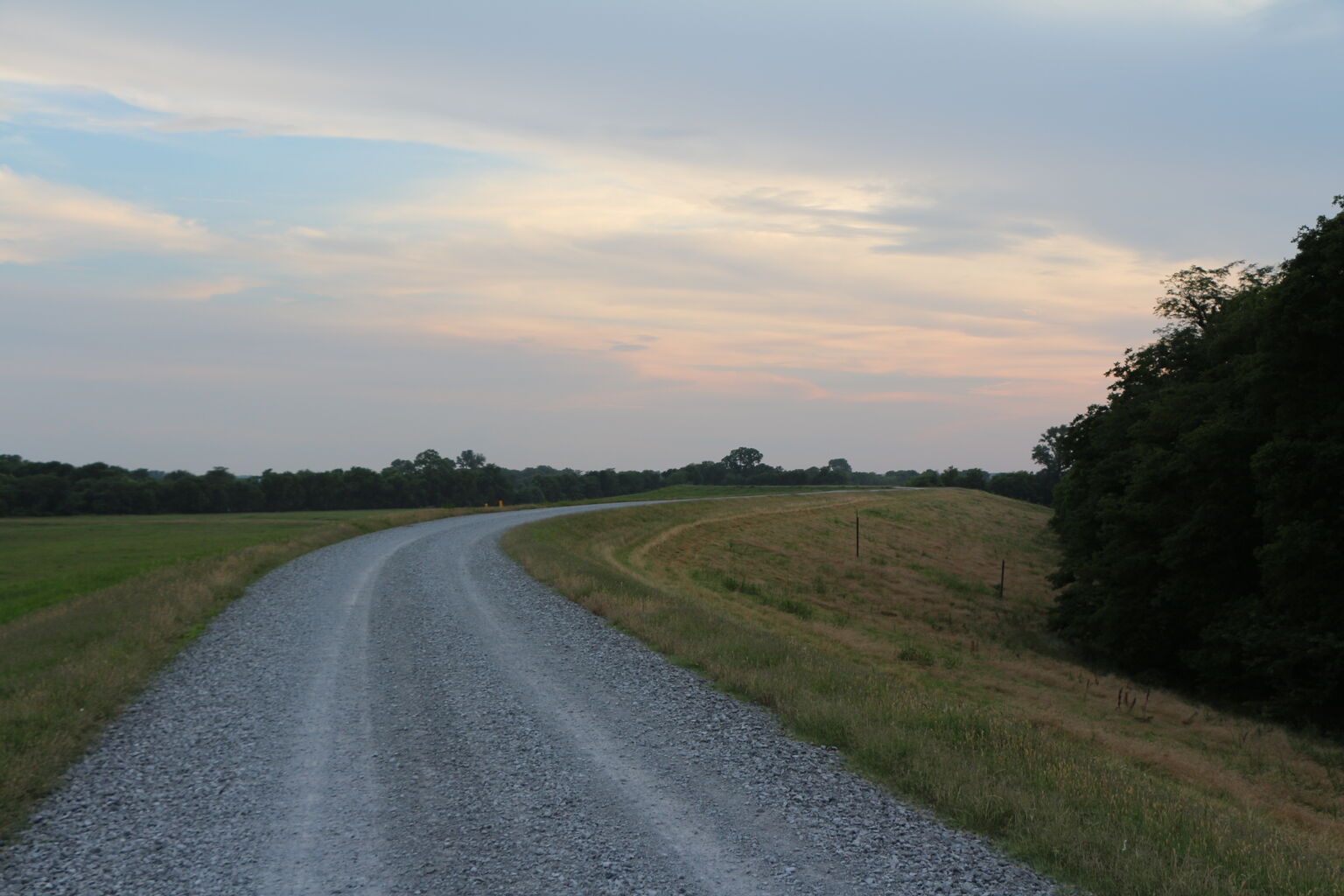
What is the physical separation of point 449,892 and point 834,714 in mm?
5243

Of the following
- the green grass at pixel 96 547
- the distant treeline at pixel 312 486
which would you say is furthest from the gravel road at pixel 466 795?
the distant treeline at pixel 312 486

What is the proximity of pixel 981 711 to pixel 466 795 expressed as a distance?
21.8ft

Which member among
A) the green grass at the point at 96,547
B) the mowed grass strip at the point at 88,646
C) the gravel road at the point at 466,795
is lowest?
the green grass at the point at 96,547

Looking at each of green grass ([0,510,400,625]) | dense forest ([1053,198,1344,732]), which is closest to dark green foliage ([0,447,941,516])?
green grass ([0,510,400,625])

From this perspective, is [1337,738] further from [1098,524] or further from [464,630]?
[464,630]

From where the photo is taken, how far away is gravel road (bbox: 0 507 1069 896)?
6.11 meters

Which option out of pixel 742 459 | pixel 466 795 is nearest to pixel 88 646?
pixel 466 795

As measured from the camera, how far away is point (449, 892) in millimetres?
5844

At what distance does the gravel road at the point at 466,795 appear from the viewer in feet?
20.0

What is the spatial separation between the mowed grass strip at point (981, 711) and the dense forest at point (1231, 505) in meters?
1.89

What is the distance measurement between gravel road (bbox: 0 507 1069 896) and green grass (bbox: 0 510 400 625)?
1753cm

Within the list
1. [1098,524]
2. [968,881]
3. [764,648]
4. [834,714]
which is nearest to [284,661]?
[764,648]

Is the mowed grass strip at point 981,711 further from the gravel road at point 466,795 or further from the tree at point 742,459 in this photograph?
the tree at point 742,459

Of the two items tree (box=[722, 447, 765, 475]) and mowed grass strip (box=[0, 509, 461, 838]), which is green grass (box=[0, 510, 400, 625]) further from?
tree (box=[722, 447, 765, 475])
